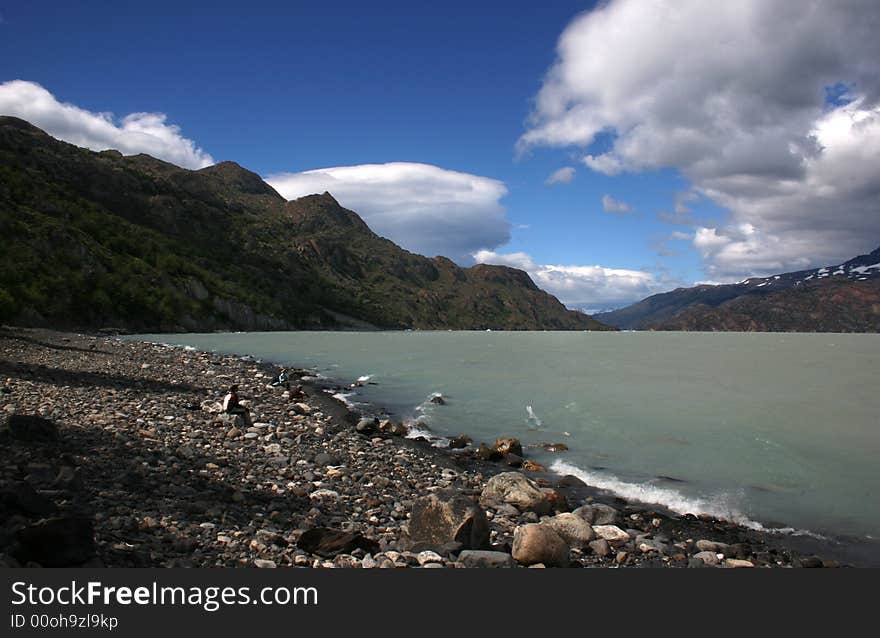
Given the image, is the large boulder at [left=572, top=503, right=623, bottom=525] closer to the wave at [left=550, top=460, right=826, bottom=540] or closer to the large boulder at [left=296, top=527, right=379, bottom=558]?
the wave at [left=550, top=460, right=826, bottom=540]

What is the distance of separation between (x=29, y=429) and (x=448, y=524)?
9994mm

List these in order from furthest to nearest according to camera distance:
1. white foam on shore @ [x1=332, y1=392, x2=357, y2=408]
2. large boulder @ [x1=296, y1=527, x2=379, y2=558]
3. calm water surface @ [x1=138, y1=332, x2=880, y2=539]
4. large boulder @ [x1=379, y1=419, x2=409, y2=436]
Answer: white foam on shore @ [x1=332, y1=392, x2=357, y2=408] < large boulder @ [x1=379, y1=419, x2=409, y2=436] < calm water surface @ [x1=138, y1=332, x2=880, y2=539] < large boulder @ [x1=296, y1=527, x2=379, y2=558]

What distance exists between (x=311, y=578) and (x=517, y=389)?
37.8m

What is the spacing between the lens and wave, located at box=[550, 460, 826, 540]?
1425 cm

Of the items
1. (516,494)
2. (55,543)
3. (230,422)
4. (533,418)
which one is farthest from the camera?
(533,418)

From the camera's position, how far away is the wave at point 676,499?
14251mm

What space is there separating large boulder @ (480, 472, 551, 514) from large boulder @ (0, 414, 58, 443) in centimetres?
1077

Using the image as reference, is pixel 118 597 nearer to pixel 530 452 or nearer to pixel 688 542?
pixel 688 542

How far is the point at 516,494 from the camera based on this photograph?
45.4ft

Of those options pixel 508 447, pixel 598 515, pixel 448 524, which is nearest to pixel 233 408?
pixel 508 447

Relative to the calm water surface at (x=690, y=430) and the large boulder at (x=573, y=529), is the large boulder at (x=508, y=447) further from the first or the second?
the large boulder at (x=573, y=529)

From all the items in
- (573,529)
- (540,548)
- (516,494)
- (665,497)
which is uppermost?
(540,548)

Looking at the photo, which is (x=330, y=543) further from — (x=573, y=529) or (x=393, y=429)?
(x=393, y=429)

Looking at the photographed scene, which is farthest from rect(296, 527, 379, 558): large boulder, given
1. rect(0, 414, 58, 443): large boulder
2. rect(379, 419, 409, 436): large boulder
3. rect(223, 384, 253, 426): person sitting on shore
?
rect(379, 419, 409, 436): large boulder
